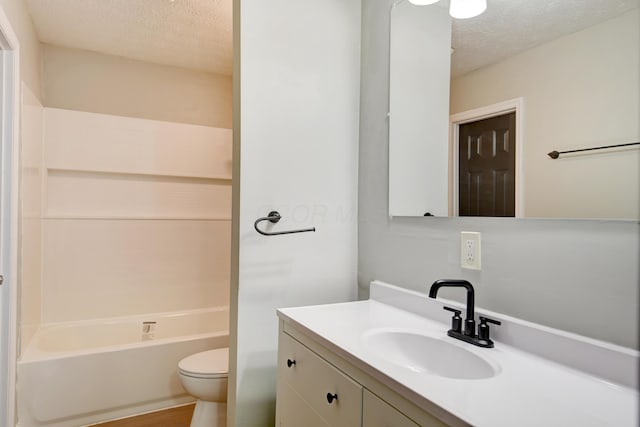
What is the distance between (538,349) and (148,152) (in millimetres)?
2859

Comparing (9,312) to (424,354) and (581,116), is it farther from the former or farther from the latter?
(581,116)

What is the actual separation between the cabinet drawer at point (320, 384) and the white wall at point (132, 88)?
2.36 m

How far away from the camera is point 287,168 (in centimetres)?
167

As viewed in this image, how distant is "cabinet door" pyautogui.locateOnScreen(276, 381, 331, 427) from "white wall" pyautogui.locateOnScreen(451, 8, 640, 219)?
90cm

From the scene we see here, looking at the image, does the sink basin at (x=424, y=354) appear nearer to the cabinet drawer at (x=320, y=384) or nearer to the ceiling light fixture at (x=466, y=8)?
the cabinet drawer at (x=320, y=384)

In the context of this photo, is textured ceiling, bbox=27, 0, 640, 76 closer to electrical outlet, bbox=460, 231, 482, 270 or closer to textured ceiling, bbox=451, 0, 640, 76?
textured ceiling, bbox=451, 0, 640, 76

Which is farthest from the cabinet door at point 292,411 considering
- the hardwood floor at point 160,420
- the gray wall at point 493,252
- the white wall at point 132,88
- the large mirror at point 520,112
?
the white wall at point 132,88

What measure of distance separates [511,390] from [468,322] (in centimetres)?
33

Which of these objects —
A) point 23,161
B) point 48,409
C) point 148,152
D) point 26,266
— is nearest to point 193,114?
point 148,152

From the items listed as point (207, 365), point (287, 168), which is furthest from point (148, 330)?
point (287, 168)

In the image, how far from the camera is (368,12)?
181 centimetres

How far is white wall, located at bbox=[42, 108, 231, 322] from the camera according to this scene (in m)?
2.67

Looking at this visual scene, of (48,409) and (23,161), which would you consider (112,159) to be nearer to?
(23,161)

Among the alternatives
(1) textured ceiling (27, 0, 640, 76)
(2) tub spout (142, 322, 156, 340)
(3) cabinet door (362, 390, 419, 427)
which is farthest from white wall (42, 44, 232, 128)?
(3) cabinet door (362, 390, 419, 427)
